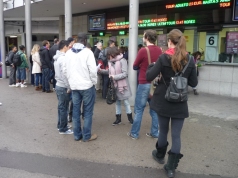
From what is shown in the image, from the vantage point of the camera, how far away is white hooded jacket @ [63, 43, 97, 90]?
171 inches

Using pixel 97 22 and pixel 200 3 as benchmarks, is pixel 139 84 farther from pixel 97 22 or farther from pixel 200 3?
pixel 97 22

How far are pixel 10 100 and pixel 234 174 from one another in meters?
6.71

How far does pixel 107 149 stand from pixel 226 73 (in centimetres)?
575

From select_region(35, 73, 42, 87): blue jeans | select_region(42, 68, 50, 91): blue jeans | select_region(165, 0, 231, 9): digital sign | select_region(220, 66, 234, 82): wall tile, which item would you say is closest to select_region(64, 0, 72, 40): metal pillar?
Answer: select_region(42, 68, 50, 91): blue jeans

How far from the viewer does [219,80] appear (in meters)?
8.79

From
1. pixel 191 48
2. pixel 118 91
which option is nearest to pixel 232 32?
pixel 191 48

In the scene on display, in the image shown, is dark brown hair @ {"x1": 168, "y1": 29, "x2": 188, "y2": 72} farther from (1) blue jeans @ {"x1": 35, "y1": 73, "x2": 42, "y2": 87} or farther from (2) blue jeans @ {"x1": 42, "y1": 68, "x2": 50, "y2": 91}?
(1) blue jeans @ {"x1": 35, "y1": 73, "x2": 42, "y2": 87}

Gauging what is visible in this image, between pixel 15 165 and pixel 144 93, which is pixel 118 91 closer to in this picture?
pixel 144 93

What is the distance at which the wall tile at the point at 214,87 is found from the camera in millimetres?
8867

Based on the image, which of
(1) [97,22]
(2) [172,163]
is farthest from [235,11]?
(1) [97,22]

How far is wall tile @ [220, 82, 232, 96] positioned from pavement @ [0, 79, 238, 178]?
197 cm

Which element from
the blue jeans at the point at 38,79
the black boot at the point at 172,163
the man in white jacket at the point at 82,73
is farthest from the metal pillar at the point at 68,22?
the black boot at the point at 172,163

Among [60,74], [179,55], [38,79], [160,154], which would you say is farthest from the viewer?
[38,79]

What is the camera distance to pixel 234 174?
3598 mm
